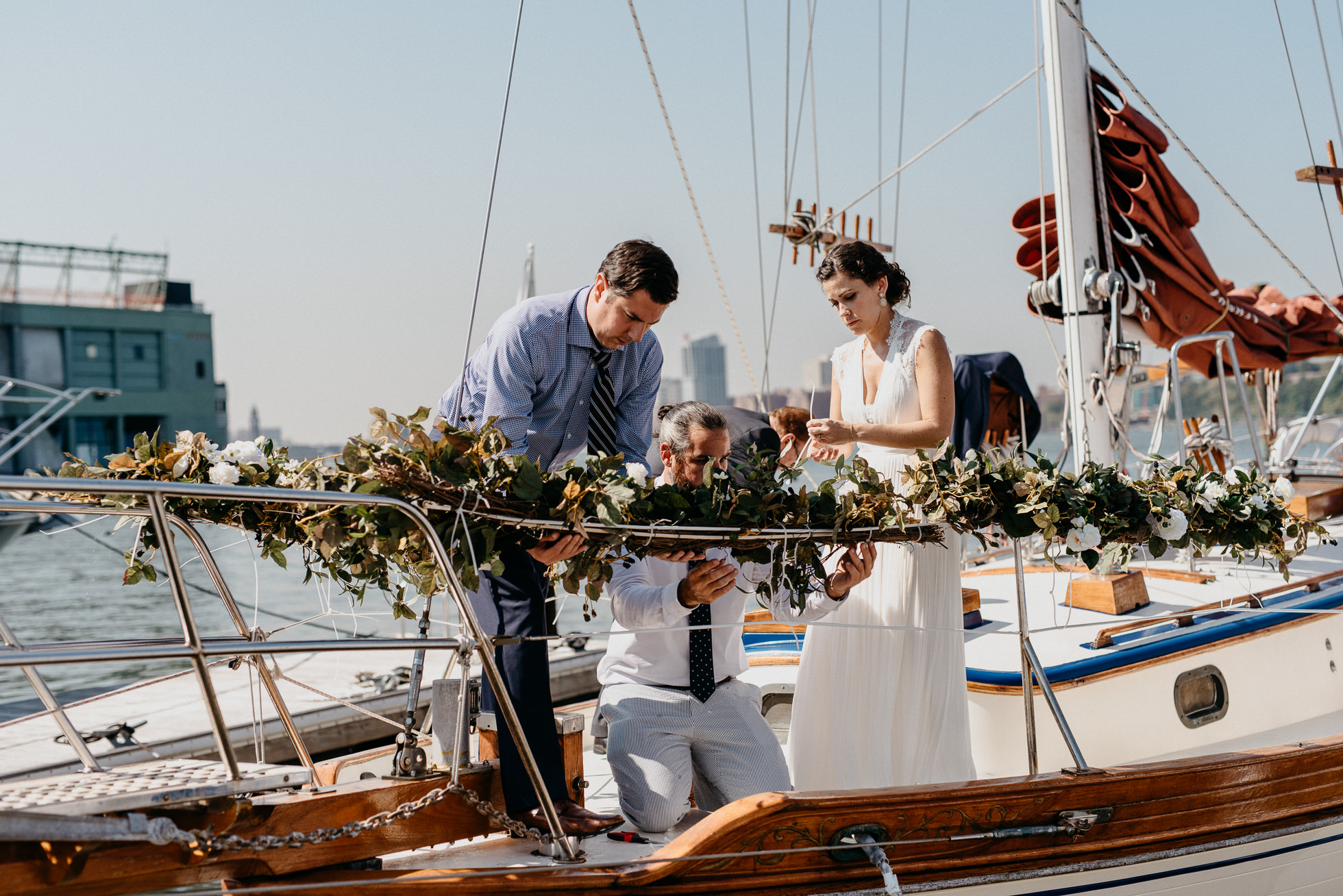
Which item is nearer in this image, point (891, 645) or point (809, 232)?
point (891, 645)

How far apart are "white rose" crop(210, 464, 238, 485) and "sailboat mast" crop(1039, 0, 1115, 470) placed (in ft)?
14.4

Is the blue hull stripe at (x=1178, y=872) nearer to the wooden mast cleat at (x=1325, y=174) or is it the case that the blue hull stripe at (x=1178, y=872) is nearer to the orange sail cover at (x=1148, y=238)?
the orange sail cover at (x=1148, y=238)

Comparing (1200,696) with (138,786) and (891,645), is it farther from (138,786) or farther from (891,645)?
(138,786)

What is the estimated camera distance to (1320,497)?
19.9 feet

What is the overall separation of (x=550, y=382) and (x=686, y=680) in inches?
37.8

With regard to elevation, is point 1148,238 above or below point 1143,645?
above

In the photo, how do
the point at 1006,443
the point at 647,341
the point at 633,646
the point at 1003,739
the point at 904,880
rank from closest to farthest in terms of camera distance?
the point at 904,880 < the point at 633,646 < the point at 647,341 < the point at 1003,739 < the point at 1006,443

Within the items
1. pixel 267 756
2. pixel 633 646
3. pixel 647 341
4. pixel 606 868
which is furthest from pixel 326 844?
pixel 267 756

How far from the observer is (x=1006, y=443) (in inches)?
256

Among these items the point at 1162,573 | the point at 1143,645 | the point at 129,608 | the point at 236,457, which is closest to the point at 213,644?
the point at 236,457

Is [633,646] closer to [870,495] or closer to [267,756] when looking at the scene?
[870,495]

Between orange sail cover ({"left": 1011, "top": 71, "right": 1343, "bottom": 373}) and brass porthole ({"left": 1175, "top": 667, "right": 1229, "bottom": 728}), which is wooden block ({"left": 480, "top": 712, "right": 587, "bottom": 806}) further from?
orange sail cover ({"left": 1011, "top": 71, "right": 1343, "bottom": 373})

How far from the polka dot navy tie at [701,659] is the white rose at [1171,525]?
50.0 inches

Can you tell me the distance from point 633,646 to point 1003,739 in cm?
140
